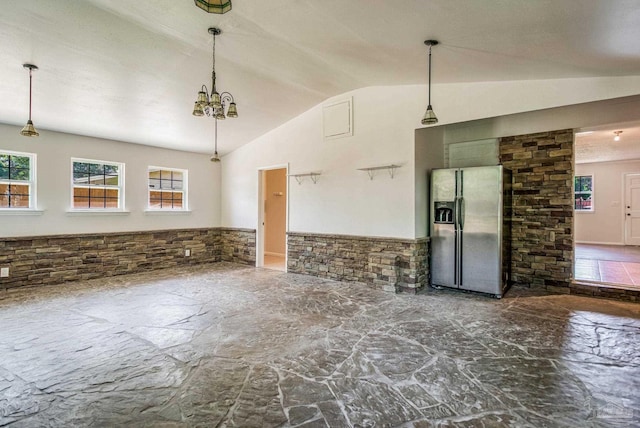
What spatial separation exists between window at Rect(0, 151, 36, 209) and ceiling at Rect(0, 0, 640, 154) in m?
0.58

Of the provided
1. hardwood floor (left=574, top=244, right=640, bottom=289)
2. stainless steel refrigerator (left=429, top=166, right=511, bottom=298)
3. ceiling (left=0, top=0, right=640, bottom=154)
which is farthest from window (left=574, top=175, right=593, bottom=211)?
ceiling (left=0, top=0, right=640, bottom=154)

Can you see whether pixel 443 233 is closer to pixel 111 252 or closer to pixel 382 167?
pixel 382 167

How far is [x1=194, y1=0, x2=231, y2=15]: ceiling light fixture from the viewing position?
289 centimetres

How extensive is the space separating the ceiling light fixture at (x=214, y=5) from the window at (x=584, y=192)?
10.9m

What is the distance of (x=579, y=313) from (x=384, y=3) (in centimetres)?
405

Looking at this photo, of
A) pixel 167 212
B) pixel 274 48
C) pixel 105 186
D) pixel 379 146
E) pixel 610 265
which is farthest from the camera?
pixel 167 212

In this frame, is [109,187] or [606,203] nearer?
[109,187]

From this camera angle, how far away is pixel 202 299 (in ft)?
15.1

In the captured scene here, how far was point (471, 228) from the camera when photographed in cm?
480

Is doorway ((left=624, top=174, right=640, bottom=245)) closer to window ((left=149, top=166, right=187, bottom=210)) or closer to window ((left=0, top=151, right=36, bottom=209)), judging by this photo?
window ((left=149, top=166, right=187, bottom=210))

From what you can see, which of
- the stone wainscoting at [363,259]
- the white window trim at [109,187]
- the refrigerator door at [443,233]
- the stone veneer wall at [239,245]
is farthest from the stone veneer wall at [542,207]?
the white window trim at [109,187]


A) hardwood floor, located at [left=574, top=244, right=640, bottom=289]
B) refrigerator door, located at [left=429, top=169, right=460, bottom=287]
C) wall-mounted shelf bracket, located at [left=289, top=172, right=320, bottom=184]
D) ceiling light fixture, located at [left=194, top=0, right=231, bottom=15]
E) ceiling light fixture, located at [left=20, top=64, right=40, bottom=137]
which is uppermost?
ceiling light fixture, located at [left=194, top=0, right=231, bottom=15]

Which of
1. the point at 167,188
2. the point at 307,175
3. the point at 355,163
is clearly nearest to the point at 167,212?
the point at 167,188

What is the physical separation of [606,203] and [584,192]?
0.61 metres
